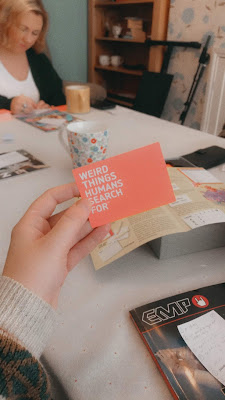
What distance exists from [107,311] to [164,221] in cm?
17

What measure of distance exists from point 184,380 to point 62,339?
0.15m

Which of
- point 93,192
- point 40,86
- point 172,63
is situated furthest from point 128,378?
point 172,63

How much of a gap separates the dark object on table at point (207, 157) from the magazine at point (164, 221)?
0.22m

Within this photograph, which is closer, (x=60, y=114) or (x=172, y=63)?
(x=60, y=114)

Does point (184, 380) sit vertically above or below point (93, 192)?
below

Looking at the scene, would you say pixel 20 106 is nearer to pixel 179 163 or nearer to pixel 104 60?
pixel 179 163

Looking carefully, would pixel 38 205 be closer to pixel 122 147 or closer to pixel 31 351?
pixel 31 351

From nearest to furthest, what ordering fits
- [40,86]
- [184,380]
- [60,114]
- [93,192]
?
[184,380]
[93,192]
[60,114]
[40,86]

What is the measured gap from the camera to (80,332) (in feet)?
1.25

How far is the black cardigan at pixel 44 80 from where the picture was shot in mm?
1860

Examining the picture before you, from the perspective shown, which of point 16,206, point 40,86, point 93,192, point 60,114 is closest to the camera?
point 93,192

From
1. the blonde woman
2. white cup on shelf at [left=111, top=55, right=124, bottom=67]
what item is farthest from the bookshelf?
the blonde woman

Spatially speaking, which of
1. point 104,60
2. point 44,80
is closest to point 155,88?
point 104,60

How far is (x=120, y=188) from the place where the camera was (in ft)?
1.46
